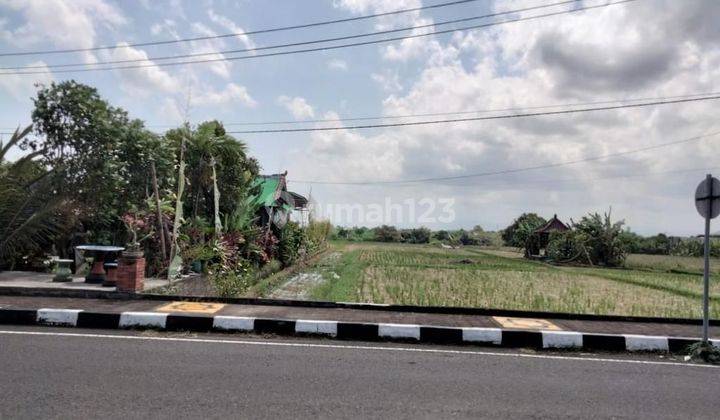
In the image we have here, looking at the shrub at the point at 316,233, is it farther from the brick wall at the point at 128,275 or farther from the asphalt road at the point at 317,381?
the asphalt road at the point at 317,381

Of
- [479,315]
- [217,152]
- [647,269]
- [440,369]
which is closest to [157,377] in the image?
[440,369]

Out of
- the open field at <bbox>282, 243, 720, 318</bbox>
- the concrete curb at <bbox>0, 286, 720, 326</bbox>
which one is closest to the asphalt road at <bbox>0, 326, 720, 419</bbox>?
the concrete curb at <bbox>0, 286, 720, 326</bbox>

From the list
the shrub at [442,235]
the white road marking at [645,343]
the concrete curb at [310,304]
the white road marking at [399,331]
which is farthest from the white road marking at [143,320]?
the shrub at [442,235]

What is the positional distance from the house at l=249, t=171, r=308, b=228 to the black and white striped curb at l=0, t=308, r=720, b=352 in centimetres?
933

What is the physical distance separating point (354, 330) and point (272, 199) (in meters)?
12.8

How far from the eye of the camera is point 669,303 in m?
11.9

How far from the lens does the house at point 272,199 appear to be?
17438mm

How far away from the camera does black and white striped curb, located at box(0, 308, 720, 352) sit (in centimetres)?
655

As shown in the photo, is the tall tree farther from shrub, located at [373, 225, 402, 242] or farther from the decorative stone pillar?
shrub, located at [373, 225, 402, 242]

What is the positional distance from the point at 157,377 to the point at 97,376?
52 centimetres

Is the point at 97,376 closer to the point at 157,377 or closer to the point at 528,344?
the point at 157,377

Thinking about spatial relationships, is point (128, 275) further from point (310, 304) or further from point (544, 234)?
point (544, 234)

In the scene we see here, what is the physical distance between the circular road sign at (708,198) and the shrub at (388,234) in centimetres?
5678

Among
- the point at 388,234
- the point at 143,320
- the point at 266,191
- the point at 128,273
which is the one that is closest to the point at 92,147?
the point at 128,273
